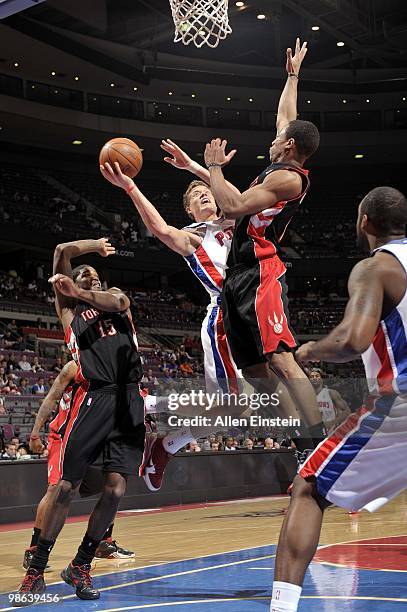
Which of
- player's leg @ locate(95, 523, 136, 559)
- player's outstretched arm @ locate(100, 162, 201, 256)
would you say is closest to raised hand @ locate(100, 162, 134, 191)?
player's outstretched arm @ locate(100, 162, 201, 256)

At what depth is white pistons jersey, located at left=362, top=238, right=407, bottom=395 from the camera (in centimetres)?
315

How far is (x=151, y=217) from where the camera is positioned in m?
5.18

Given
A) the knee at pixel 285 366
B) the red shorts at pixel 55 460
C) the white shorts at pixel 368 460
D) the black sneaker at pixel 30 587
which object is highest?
the knee at pixel 285 366

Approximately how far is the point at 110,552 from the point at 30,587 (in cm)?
177

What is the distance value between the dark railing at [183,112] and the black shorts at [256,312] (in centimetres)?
2202

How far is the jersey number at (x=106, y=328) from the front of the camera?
18.0 feet

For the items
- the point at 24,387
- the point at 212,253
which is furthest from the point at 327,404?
the point at 212,253

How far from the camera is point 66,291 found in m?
5.21

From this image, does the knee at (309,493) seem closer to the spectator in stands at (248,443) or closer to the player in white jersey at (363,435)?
the player in white jersey at (363,435)

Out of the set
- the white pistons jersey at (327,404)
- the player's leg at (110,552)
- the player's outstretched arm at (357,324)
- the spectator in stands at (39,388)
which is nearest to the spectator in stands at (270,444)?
the white pistons jersey at (327,404)

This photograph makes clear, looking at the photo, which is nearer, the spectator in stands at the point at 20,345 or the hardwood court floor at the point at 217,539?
the hardwood court floor at the point at 217,539

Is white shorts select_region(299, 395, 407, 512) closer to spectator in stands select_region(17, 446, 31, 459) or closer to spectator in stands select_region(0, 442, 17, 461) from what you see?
spectator in stands select_region(17, 446, 31, 459)

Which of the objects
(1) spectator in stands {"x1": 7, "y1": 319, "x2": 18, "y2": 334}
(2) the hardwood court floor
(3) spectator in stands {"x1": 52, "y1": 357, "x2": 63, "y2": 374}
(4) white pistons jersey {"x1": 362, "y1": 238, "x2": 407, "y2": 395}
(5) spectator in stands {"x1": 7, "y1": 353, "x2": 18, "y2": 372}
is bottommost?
(2) the hardwood court floor

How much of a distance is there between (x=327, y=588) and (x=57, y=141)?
24850 mm
